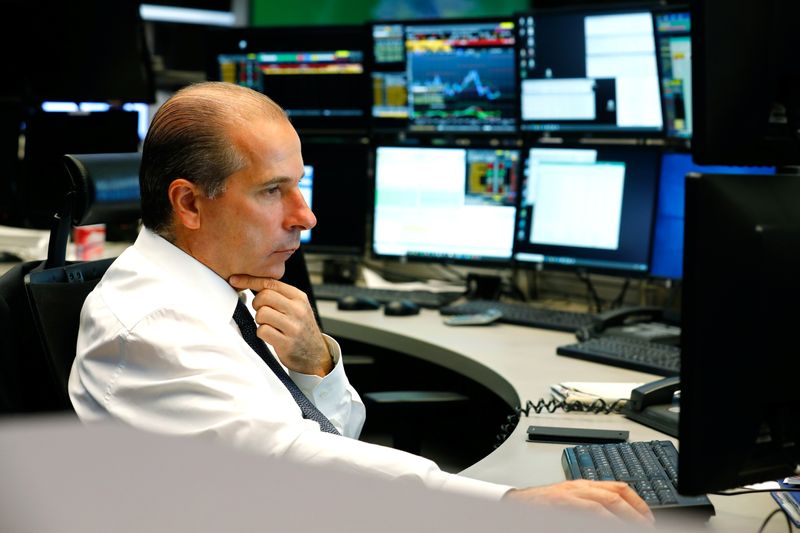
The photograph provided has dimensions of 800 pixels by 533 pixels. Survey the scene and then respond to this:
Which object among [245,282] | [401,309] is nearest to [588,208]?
[401,309]

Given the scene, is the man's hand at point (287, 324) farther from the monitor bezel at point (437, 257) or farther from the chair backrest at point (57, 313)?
the monitor bezel at point (437, 257)

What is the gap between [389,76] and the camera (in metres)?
3.13

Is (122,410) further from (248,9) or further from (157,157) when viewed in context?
(248,9)

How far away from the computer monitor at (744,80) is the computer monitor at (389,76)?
7.00 ft

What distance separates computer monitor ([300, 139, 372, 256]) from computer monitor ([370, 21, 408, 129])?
130 mm

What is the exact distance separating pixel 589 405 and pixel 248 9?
4.46 meters

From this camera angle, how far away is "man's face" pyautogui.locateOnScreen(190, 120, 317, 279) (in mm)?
1341

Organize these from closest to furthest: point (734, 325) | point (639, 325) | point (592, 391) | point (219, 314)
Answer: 1. point (734, 325)
2. point (219, 314)
3. point (592, 391)
4. point (639, 325)

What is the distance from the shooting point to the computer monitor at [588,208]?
2.54 meters

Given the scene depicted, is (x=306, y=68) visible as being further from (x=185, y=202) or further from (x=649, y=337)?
(x=185, y=202)

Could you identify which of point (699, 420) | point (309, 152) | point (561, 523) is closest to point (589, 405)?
point (699, 420)

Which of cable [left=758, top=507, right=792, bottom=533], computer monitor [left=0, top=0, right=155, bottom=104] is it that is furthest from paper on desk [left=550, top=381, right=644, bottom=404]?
computer monitor [left=0, top=0, right=155, bottom=104]

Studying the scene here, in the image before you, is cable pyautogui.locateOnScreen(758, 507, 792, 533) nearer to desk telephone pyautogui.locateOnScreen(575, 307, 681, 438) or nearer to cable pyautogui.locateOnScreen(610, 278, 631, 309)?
desk telephone pyautogui.locateOnScreen(575, 307, 681, 438)

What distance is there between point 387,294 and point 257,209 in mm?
1543
